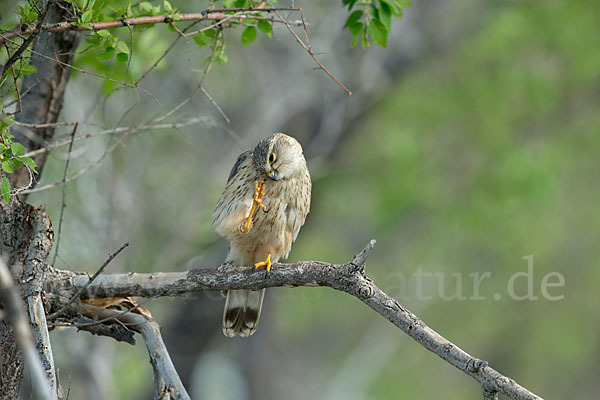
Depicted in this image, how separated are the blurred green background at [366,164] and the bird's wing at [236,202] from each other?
5.47 feet

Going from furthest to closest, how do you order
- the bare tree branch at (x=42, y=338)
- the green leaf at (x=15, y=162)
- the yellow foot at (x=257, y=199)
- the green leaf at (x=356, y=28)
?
the yellow foot at (x=257, y=199) → the green leaf at (x=356, y=28) → the green leaf at (x=15, y=162) → the bare tree branch at (x=42, y=338)

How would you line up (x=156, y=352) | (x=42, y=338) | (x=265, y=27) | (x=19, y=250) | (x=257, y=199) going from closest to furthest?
(x=42, y=338) < (x=19, y=250) < (x=156, y=352) < (x=265, y=27) < (x=257, y=199)

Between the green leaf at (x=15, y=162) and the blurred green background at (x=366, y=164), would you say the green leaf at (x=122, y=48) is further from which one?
the blurred green background at (x=366, y=164)

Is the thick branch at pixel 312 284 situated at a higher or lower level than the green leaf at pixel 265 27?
lower

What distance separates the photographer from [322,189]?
11.9 metres

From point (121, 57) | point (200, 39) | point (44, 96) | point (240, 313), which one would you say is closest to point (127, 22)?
point (121, 57)

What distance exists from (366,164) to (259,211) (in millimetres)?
8037

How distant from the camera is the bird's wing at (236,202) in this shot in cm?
452

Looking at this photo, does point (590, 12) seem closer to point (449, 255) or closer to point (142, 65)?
point (449, 255)

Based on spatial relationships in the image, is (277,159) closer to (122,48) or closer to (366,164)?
(122,48)

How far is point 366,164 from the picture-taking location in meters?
12.4

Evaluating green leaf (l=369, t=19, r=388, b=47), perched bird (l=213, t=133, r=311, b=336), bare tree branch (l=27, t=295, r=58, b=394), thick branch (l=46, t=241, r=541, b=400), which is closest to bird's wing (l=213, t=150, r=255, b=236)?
perched bird (l=213, t=133, r=311, b=336)

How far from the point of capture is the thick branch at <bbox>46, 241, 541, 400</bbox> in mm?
2838

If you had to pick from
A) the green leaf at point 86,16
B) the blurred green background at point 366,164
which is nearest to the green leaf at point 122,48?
the green leaf at point 86,16
